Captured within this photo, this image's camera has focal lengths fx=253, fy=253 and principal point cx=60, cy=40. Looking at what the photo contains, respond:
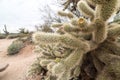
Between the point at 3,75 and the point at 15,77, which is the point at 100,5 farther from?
the point at 3,75

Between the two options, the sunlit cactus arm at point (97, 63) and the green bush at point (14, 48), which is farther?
the green bush at point (14, 48)

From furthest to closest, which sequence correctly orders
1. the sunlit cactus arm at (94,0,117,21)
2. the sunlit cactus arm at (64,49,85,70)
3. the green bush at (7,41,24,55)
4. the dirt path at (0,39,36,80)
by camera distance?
the green bush at (7,41,24,55) → the dirt path at (0,39,36,80) → the sunlit cactus arm at (64,49,85,70) → the sunlit cactus arm at (94,0,117,21)

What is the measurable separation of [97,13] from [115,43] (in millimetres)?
834

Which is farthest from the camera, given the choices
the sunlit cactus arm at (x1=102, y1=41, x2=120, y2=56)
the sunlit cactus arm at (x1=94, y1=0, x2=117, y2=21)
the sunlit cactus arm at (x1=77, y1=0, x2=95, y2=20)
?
the sunlit cactus arm at (x1=102, y1=41, x2=120, y2=56)

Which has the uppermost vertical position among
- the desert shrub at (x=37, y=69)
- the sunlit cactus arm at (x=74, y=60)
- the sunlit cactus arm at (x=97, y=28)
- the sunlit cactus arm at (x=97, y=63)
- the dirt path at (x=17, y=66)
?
the sunlit cactus arm at (x=97, y=28)

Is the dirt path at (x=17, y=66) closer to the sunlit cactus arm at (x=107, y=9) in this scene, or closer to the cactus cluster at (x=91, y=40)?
the cactus cluster at (x=91, y=40)

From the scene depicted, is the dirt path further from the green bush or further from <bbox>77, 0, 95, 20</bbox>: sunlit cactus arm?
<bbox>77, 0, 95, 20</bbox>: sunlit cactus arm

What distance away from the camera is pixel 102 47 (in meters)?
4.01

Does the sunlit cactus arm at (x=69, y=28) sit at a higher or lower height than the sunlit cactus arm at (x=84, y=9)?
lower

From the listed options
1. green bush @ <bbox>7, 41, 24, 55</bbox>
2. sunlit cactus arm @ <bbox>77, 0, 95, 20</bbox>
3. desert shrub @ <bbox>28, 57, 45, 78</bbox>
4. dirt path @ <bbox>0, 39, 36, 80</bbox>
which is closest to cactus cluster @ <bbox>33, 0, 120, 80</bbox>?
sunlit cactus arm @ <bbox>77, 0, 95, 20</bbox>

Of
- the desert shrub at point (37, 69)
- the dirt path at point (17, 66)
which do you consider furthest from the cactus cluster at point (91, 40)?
the dirt path at point (17, 66)

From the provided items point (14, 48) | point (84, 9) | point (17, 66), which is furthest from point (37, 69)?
point (14, 48)

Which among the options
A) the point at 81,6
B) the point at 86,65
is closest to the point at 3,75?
the point at 86,65

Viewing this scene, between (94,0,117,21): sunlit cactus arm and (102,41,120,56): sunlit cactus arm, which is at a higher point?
(94,0,117,21): sunlit cactus arm
